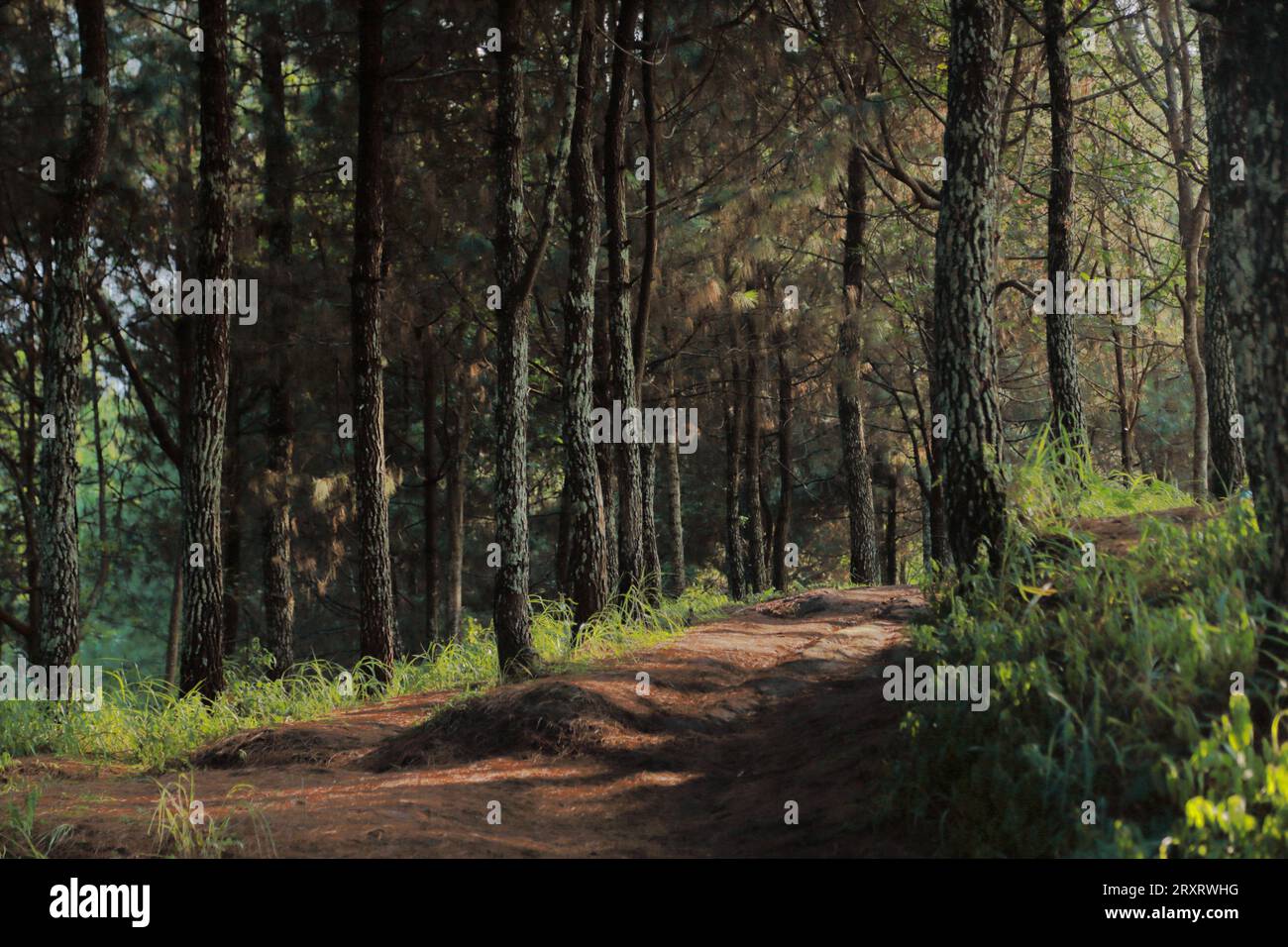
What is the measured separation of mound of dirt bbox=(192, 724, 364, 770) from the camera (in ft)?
25.0

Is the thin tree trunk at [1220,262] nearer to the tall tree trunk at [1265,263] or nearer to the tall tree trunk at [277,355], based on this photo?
the tall tree trunk at [1265,263]

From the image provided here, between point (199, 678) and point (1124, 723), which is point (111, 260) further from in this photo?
point (1124, 723)

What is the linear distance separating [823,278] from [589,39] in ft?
42.9

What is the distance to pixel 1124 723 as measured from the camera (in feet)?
14.6

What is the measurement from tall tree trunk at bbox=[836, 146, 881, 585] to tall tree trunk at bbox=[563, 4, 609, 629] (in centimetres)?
780

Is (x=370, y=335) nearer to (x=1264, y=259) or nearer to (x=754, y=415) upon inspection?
(x=1264, y=259)

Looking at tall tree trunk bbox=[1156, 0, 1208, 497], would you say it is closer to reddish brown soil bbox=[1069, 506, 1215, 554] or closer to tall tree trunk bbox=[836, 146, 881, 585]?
tall tree trunk bbox=[836, 146, 881, 585]

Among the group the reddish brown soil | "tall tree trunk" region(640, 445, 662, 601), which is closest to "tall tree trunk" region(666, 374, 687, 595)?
"tall tree trunk" region(640, 445, 662, 601)

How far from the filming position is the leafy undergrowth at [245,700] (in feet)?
27.3

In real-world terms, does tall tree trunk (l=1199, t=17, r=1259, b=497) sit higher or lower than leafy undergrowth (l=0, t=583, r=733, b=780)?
higher

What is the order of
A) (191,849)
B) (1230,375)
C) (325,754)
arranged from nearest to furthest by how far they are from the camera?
(191,849) → (325,754) → (1230,375)

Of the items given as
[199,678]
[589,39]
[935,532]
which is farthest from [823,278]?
[199,678]

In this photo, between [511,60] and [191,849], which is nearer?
[191,849]
